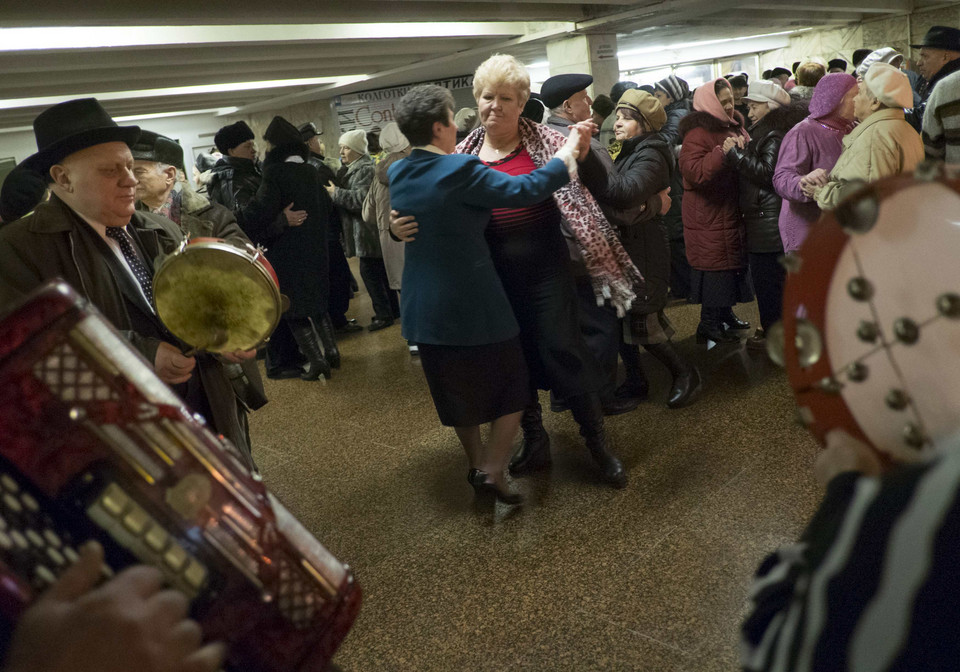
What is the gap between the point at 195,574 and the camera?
27.9 inches

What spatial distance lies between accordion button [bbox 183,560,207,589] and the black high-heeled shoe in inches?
91.6

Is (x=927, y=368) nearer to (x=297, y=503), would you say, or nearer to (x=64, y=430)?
(x=64, y=430)

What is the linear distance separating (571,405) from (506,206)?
3.19 ft

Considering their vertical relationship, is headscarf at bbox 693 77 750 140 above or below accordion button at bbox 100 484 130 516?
below

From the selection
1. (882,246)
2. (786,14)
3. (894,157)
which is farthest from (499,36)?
(882,246)

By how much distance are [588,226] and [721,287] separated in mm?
1636

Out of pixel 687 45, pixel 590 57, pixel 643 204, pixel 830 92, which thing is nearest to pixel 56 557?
pixel 643 204

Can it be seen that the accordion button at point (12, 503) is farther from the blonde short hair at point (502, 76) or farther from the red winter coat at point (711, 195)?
the red winter coat at point (711, 195)

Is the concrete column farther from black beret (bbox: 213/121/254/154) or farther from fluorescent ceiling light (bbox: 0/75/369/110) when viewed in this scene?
black beret (bbox: 213/121/254/154)

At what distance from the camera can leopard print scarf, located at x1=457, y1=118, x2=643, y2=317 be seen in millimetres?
2885

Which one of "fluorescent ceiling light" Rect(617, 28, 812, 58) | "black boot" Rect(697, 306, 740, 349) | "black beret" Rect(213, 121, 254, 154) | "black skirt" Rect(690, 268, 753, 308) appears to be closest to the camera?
"black skirt" Rect(690, 268, 753, 308)

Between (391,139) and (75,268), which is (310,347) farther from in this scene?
(75,268)

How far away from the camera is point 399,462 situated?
3652 millimetres

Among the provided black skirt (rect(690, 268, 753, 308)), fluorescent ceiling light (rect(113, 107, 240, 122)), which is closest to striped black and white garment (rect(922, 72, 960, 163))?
black skirt (rect(690, 268, 753, 308))
